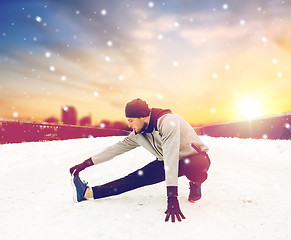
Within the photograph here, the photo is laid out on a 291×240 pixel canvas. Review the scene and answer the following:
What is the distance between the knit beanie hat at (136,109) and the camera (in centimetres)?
300

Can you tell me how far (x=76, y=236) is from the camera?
2428mm

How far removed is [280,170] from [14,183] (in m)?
4.90

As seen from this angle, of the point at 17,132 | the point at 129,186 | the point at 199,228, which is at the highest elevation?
the point at 17,132

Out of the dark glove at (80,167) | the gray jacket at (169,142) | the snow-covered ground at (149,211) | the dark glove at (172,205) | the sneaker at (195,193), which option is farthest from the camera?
the dark glove at (80,167)

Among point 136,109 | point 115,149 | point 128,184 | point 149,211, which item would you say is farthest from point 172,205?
point 115,149

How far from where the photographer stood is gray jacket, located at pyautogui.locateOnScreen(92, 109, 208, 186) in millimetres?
2768

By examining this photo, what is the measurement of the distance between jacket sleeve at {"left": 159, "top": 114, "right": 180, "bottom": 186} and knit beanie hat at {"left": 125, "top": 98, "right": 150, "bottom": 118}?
248mm

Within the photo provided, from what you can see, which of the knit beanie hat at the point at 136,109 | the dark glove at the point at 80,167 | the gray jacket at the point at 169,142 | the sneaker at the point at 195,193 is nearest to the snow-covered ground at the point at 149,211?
the sneaker at the point at 195,193

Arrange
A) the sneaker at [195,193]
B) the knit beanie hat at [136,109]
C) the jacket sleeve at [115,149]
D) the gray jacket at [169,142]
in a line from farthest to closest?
the jacket sleeve at [115,149]
the sneaker at [195,193]
the knit beanie hat at [136,109]
the gray jacket at [169,142]

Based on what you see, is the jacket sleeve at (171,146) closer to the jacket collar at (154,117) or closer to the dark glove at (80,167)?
the jacket collar at (154,117)

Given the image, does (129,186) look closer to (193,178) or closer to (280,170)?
(193,178)

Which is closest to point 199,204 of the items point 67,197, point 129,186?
point 129,186

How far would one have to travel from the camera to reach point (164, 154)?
9.27 ft

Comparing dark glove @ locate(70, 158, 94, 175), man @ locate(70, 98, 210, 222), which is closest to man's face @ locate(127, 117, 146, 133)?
man @ locate(70, 98, 210, 222)
